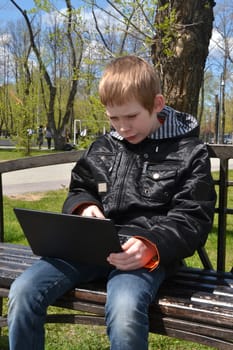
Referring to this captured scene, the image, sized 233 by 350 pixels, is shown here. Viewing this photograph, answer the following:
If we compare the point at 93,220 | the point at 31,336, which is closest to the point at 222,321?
the point at 93,220

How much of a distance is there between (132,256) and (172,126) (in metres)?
0.67

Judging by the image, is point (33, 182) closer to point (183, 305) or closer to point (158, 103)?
point (158, 103)

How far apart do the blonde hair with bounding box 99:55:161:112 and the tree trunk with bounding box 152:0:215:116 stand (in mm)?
2646

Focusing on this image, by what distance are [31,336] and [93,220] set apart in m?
0.54

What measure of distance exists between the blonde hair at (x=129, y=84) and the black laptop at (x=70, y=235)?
0.56m

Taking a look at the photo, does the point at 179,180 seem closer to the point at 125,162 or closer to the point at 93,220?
the point at 125,162

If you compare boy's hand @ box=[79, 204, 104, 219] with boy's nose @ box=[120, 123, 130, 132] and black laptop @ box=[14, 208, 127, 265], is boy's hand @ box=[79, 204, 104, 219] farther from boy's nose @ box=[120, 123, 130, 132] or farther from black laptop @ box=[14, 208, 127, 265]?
boy's nose @ box=[120, 123, 130, 132]

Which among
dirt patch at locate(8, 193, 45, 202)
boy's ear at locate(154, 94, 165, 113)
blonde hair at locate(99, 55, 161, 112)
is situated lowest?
dirt patch at locate(8, 193, 45, 202)

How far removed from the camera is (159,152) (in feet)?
7.23

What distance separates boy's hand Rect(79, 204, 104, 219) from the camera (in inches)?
87.3

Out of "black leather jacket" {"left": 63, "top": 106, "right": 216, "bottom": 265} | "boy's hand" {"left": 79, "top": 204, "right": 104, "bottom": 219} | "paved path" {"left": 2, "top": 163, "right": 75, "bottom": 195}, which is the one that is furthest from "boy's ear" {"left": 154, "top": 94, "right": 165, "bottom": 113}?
"paved path" {"left": 2, "top": 163, "right": 75, "bottom": 195}

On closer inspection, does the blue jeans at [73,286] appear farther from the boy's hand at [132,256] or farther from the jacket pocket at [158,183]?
the jacket pocket at [158,183]

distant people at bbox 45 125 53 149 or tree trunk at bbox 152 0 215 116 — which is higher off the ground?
tree trunk at bbox 152 0 215 116

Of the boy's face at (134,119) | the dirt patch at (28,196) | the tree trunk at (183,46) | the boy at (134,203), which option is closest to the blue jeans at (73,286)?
the boy at (134,203)
